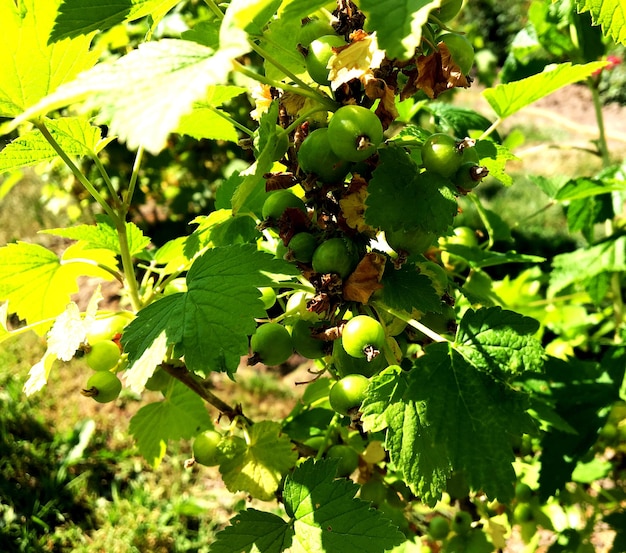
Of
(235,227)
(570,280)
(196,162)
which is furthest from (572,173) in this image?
(235,227)

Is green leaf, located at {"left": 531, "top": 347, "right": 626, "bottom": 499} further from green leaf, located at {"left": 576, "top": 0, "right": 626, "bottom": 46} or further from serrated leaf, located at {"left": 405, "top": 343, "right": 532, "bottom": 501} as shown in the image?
green leaf, located at {"left": 576, "top": 0, "right": 626, "bottom": 46}

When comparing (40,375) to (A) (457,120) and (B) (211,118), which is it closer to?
(B) (211,118)

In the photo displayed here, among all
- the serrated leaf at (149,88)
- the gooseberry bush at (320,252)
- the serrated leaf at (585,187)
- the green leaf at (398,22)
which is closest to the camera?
the serrated leaf at (149,88)

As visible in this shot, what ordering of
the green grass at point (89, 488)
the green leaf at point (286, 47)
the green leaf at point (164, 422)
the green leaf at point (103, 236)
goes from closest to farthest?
the green leaf at point (286, 47), the green leaf at point (103, 236), the green leaf at point (164, 422), the green grass at point (89, 488)

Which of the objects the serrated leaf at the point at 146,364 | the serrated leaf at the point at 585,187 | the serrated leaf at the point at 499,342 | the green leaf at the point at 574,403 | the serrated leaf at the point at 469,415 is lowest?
the green leaf at the point at 574,403

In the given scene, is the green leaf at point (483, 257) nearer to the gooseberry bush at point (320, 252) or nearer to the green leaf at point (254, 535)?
the gooseberry bush at point (320, 252)

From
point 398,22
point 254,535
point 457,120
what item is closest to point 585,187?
point 457,120

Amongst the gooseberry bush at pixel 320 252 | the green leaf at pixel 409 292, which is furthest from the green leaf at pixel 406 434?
the green leaf at pixel 409 292
